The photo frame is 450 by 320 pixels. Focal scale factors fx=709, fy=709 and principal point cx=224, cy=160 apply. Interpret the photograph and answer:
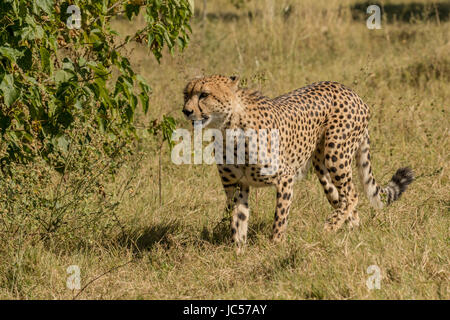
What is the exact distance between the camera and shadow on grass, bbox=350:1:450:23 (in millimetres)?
9812

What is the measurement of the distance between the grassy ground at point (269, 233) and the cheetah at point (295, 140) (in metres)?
0.14

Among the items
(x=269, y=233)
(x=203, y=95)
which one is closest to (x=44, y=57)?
(x=203, y=95)

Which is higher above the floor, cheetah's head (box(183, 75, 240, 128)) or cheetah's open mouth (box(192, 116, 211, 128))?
cheetah's head (box(183, 75, 240, 128))

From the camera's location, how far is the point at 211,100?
3787mm

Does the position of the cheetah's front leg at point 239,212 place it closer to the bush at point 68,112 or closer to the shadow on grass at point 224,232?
the shadow on grass at point 224,232

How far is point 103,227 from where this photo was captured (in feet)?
13.1

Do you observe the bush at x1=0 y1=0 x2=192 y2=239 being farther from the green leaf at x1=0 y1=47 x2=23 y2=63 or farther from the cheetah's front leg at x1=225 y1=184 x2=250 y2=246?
the cheetah's front leg at x1=225 y1=184 x2=250 y2=246

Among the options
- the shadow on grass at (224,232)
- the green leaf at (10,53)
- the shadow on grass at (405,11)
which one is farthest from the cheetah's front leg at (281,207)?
the shadow on grass at (405,11)

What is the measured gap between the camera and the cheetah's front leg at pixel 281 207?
400 centimetres

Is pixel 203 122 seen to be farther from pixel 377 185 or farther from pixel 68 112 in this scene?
pixel 377 185

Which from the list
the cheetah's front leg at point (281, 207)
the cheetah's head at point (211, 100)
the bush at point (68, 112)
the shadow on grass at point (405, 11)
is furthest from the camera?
the shadow on grass at point (405, 11)


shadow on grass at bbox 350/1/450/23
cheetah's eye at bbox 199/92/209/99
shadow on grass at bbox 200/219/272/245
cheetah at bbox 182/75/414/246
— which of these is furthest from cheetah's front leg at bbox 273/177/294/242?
shadow on grass at bbox 350/1/450/23

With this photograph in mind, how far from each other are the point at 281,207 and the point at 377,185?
911mm
